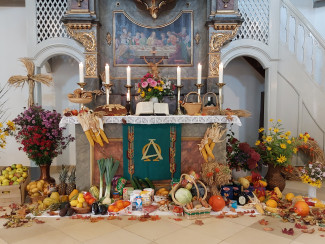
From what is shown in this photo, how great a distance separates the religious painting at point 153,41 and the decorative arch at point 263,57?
3.02ft

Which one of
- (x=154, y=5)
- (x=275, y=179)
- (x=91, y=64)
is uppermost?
(x=154, y=5)

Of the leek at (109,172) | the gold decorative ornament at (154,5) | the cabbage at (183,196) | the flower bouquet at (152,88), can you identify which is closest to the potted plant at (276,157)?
the cabbage at (183,196)

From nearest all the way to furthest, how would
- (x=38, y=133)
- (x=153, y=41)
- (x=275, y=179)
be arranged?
(x=38, y=133), (x=275, y=179), (x=153, y=41)

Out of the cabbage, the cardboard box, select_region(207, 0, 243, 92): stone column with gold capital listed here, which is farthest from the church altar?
select_region(207, 0, 243, 92): stone column with gold capital

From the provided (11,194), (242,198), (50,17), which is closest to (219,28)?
(242,198)

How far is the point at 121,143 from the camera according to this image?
4371 millimetres

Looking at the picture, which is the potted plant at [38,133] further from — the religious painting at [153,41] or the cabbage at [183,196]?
the cabbage at [183,196]

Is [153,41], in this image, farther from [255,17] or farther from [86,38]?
[255,17]

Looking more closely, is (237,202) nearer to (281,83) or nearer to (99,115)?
(99,115)

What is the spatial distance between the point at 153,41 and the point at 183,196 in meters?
3.72

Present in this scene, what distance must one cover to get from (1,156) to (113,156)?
4.46 metres

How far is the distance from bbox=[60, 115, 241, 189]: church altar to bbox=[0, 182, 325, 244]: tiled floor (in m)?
0.92

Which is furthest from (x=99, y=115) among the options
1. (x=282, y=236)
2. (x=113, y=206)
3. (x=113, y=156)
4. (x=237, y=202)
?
(x=282, y=236)

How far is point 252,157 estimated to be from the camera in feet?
15.5
